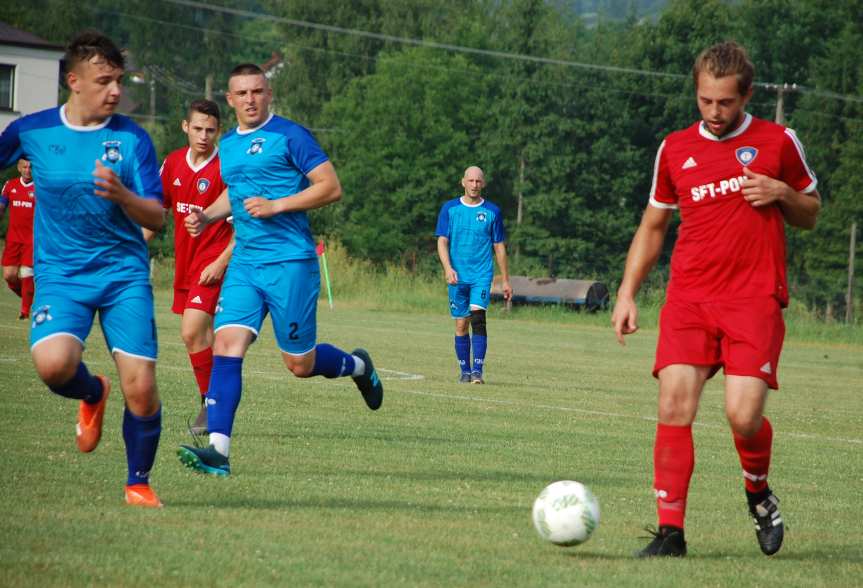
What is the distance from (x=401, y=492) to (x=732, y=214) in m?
2.65

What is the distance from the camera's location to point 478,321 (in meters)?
16.7

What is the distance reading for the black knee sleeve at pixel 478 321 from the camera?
54.3ft

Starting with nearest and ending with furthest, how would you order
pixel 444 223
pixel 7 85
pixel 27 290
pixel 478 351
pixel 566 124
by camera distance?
pixel 478 351, pixel 444 223, pixel 27 290, pixel 566 124, pixel 7 85

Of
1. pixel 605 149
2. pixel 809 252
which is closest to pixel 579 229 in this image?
pixel 605 149

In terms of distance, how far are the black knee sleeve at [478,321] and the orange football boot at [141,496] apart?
32.7 feet

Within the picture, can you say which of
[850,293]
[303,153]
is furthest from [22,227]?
[850,293]

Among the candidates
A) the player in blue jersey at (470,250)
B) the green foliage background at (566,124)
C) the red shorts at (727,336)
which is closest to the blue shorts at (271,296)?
the red shorts at (727,336)

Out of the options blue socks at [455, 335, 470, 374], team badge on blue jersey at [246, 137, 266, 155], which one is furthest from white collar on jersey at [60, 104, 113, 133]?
blue socks at [455, 335, 470, 374]

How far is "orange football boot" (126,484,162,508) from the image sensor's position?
21.9 feet

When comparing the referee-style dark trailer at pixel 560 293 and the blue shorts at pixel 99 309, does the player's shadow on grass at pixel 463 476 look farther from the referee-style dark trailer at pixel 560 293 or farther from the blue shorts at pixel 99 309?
the referee-style dark trailer at pixel 560 293

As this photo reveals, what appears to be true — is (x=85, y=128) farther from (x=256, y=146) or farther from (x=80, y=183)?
(x=256, y=146)

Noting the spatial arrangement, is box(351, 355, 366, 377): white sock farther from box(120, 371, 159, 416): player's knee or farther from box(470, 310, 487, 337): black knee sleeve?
box(470, 310, 487, 337): black knee sleeve

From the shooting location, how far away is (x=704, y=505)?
8008 millimetres

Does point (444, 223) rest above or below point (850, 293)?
above
